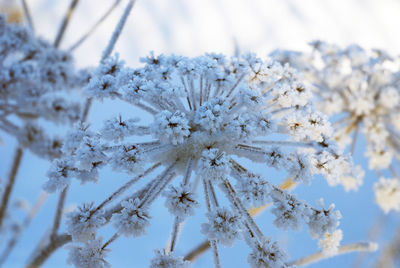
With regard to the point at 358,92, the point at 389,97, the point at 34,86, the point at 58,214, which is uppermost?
the point at 34,86

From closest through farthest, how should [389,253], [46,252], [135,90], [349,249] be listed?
[135,90] < [46,252] < [349,249] < [389,253]

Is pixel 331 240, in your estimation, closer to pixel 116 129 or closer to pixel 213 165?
pixel 213 165

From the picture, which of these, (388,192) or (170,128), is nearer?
(170,128)

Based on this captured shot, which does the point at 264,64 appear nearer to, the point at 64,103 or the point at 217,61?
the point at 217,61

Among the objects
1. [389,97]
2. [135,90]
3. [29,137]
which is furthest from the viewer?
[389,97]

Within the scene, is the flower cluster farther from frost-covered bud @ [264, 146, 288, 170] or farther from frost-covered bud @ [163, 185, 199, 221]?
frost-covered bud @ [264, 146, 288, 170]

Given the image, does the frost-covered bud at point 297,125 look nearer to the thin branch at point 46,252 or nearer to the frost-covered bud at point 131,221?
the frost-covered bud at point 131,221

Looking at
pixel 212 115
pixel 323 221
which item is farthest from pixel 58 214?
pixel 323 221

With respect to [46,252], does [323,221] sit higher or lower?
lower
